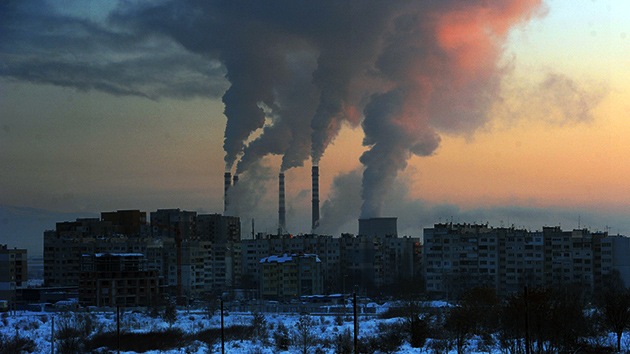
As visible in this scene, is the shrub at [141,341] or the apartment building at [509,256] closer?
the shrub at [141,341]

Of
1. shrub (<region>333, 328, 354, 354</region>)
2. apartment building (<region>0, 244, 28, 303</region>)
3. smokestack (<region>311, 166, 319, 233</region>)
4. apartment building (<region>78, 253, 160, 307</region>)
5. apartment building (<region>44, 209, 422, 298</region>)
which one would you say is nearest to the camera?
shrub (<region>333, 328, 354, 354</region>)

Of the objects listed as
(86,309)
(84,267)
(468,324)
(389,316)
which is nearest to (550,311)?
(468,324)

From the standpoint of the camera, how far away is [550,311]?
1056 inches

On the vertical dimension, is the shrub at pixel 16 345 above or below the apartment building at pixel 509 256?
below

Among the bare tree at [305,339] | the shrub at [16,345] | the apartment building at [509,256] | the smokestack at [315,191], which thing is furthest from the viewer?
the smokestack at [315,191]

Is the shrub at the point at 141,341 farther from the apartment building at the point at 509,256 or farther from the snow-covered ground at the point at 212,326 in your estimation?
the apartment building at the point at 509,256

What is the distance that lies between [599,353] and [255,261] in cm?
7123

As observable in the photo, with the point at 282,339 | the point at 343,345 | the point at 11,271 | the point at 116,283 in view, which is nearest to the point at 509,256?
the point at 116,283

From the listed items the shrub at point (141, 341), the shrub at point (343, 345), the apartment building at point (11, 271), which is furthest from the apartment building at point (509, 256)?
the shrub at point (343, 345)

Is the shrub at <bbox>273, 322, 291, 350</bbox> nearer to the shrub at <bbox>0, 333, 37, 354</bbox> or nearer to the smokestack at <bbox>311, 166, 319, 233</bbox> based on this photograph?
the shrub at <bbox>0, 333, 37, 354</bbox>

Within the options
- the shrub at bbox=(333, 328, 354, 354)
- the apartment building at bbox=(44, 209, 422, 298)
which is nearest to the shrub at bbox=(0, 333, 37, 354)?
the shrub at bbox=(333, 328, 354, 354)

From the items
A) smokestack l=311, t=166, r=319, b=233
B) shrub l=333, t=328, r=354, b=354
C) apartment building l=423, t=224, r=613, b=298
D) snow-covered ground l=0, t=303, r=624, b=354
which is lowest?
snow-covered ground l=0, t=303, r=624, b=354

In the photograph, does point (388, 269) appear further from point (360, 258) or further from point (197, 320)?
point (197, 320)

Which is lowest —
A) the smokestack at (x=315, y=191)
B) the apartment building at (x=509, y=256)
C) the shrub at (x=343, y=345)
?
the shrub at (x=343, y=345)
